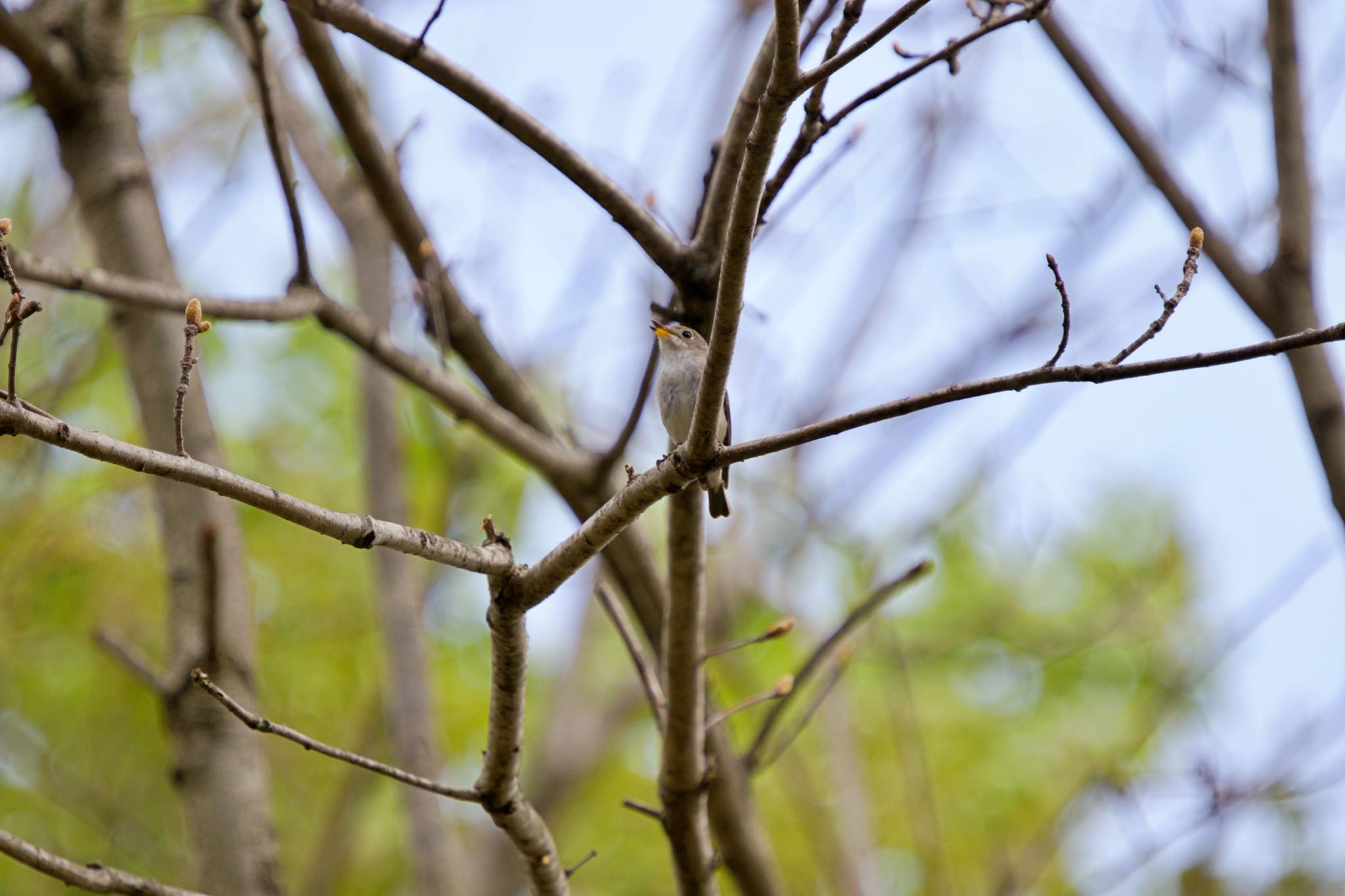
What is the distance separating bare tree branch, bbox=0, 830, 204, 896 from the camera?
2.10m

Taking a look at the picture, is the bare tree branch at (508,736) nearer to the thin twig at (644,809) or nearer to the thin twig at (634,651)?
the thin twig at (644,809)

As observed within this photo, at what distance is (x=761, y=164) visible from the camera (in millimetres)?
1977

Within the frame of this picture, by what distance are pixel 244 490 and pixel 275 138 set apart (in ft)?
6.44

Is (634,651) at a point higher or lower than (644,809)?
higher

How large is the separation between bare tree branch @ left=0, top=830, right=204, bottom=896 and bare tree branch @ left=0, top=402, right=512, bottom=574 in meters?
0.81

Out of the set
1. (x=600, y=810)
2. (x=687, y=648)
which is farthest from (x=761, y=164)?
(x=600, y=810)

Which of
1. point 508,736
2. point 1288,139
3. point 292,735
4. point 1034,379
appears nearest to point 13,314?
point 292,735

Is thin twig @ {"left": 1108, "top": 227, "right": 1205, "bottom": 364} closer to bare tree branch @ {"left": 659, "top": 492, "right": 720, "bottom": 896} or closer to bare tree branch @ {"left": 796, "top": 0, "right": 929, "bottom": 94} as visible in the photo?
bare tree branch @ {"left": 796, "top": 0, "right": 929, "bottom": 94}

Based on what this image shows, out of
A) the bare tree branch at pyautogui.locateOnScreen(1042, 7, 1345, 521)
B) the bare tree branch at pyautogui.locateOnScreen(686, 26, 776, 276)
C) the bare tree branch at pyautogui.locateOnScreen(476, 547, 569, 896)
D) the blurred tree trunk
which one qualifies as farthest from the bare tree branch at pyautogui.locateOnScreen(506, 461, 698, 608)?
the bare tree branch at pyautogui.locateOnScreen(1042, 7, 1345, 521)

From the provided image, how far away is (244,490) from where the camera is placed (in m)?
1.80

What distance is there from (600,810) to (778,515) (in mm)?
3291

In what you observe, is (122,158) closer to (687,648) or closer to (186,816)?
(186,816)

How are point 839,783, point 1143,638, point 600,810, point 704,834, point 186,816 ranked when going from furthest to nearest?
point 600,810, point 1143,638, point 839,783, point 186,816, point 704,834

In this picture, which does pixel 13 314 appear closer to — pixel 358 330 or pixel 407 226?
pixel 358 330
